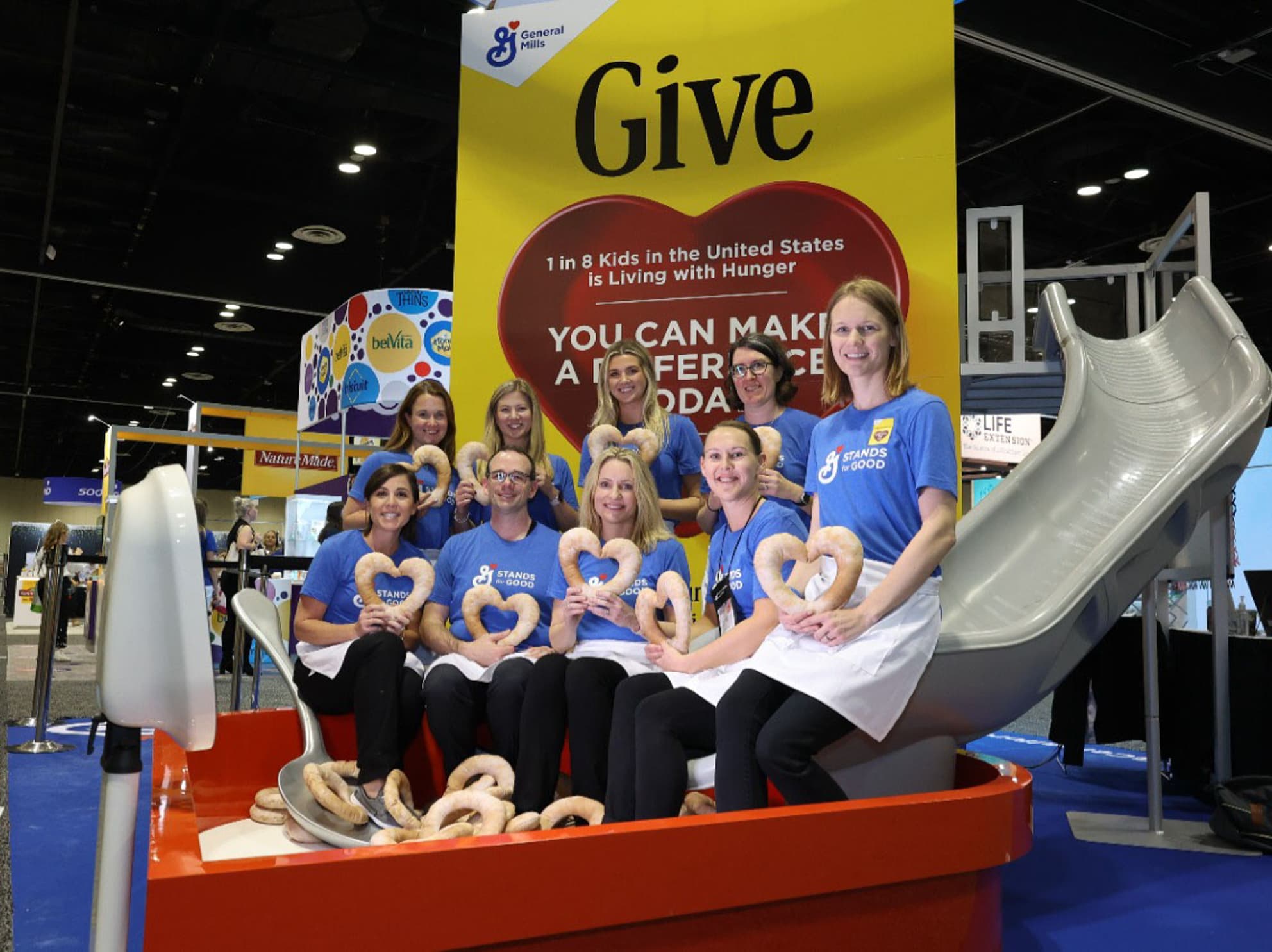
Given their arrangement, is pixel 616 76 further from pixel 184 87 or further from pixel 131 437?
pixel 131 437

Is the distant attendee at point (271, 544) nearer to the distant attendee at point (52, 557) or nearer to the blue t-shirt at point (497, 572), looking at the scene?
the distant attendee at point (52, 557)

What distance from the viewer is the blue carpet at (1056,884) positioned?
9.42 ft

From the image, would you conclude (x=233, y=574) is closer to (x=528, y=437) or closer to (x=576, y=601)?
(x=528, y=437)

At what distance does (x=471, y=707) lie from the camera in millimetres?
3234

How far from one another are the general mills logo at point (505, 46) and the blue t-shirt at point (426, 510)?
2.14 meters

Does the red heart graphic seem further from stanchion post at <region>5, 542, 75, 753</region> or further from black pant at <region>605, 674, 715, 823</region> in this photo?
stanchion post at <region>5, 542, 75, 753</region>

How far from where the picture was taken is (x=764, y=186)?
4.68m

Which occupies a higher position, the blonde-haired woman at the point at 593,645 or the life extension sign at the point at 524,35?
the life extension sign at the point at 524,35

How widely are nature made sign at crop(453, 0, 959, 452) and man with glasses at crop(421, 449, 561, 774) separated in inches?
53.1

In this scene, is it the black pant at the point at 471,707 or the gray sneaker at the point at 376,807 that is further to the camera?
the black pant at the point at 471,707

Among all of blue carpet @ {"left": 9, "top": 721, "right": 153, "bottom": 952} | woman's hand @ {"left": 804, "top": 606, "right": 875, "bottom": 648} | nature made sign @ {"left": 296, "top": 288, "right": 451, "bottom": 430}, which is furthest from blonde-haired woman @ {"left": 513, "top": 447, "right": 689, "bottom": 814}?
nature made sign @ {"left": 296, "top": 288, "right": 451, "bottom": 430}

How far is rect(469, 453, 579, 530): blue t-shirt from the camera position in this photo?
12.7 ft

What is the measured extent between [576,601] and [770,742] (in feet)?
2.75

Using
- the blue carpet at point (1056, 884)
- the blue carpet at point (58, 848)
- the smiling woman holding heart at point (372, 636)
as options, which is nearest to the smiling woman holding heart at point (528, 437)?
the smiling woman holding heart at point (372, 636)
